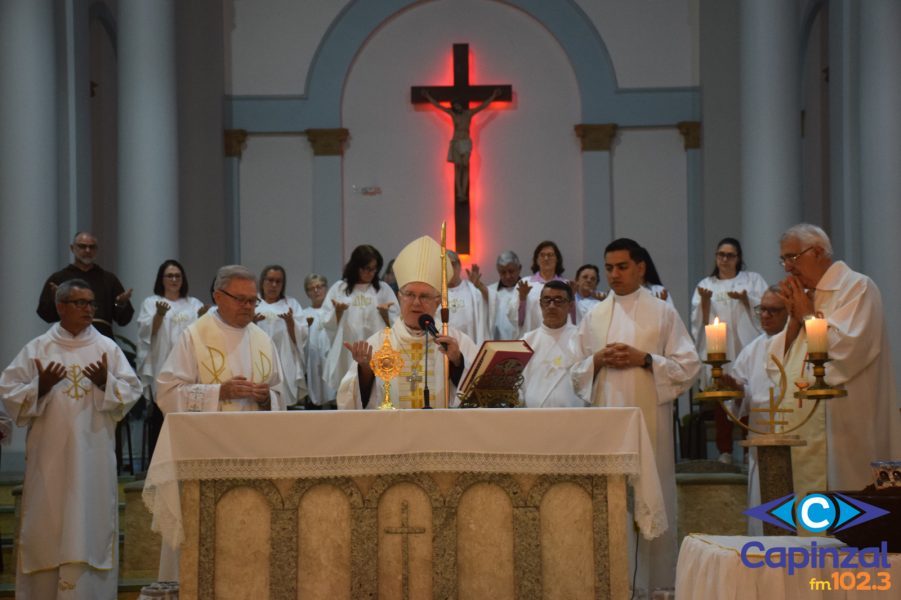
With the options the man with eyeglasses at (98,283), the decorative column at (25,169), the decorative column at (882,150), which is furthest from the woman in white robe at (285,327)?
the decorative column at (882,150)

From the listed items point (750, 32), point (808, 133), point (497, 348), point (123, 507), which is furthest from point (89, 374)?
point (808, 133)

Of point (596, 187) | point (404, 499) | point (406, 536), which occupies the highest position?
point (596, 187)

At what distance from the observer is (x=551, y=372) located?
24.1ft

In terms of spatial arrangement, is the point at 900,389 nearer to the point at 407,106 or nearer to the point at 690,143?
the point at 690,143

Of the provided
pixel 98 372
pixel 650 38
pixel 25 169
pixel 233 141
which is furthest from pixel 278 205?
pixel 98 372

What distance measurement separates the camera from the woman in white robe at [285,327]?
10.5 metres

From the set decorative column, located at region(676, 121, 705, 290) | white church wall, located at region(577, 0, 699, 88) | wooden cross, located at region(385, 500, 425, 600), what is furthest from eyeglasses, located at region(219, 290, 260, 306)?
white church wall, located at region(577, 0, 699, 88)

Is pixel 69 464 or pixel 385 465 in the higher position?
pixel 385 465

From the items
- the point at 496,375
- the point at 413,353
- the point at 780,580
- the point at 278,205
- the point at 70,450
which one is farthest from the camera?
the point at 278,205

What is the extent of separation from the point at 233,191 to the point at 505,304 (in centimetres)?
408

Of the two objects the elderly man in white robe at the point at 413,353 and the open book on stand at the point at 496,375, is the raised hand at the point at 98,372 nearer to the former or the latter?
the elderly man in white robe at the point at 413,353

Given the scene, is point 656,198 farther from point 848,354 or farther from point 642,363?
point 848,354

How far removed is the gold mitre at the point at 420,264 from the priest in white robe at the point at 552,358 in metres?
1.53

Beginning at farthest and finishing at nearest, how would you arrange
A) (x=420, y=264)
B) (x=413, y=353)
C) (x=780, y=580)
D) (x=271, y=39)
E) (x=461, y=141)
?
(x=271, y=39) → (x=461, y=141) → (x=413, y=353) → (x=420, y=264) → (x=780, y=580)
